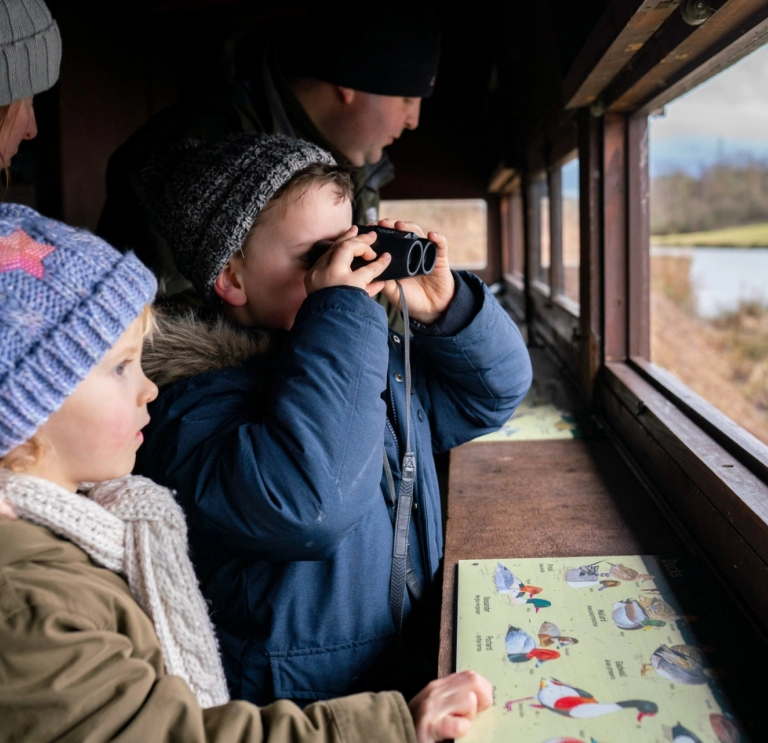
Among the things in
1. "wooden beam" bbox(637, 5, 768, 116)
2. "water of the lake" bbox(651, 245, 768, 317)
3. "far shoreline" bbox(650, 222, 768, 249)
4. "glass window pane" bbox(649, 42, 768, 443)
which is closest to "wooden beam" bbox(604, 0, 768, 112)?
"wooden beam" bbox(637, 5, 768, 116)

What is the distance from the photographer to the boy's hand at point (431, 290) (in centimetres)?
133

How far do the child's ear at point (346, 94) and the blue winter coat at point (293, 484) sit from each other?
48.8 inches

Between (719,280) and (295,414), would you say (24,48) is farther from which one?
(719,280)

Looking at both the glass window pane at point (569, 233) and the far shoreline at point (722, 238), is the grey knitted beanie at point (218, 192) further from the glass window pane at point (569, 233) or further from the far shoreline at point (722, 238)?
the far shoreline at point (722, 238)

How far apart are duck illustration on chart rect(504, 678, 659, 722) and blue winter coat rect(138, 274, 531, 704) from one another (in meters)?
0.33

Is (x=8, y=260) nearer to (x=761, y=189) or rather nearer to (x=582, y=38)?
(x=582, y=38)

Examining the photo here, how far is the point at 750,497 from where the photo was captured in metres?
1.08

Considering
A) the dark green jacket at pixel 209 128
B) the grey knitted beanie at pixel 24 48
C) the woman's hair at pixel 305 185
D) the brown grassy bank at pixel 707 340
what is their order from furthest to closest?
1. the brown grassy bank at pixel 707 340
2. the dark green jacket at pixel 209 128
3. the grey knitted beanie at pixel 24 48
4. the woman's hair at pixel 305 185

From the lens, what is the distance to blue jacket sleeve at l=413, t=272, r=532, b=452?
1351mm

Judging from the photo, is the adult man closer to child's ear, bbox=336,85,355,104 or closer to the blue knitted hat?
child's ear, bbox=336,85,355,104

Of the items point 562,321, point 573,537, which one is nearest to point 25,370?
point 573,537

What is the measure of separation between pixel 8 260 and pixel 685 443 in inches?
45.7

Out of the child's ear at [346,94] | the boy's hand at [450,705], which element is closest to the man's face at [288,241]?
the boy's hand at [450,705]

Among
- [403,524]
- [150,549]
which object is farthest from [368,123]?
[150,549]
